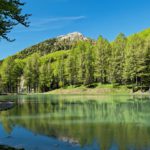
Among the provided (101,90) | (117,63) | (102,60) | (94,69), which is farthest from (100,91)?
(94,69)

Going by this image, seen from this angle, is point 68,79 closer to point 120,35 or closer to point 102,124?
point 120,35

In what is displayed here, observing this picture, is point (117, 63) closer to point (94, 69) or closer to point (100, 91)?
point (100, 91)

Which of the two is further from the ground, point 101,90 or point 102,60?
point 102,60

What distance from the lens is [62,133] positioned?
2442 centimetres

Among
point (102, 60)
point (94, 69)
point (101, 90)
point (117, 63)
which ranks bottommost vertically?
point (101, 90)

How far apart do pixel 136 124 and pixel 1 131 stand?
12027 mm

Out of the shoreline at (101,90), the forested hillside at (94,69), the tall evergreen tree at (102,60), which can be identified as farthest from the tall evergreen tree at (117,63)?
the tall evergreen tree at (102,60)

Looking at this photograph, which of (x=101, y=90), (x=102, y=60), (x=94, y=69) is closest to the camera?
(x=101, y=90)

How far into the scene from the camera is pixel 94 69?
121625mm

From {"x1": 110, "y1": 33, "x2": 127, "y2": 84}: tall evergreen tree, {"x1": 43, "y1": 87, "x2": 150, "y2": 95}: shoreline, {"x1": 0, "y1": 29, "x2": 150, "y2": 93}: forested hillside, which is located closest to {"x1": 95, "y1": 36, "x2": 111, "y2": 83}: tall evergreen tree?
{"x1": 0, "y1": 29, "x2": 150, "y2": 93}: forested hillside

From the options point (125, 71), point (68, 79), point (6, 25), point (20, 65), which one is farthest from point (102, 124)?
point (20, 65)

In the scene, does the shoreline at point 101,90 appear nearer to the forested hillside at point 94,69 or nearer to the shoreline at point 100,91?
the shoreline at point 100,91

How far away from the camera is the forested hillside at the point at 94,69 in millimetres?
97562

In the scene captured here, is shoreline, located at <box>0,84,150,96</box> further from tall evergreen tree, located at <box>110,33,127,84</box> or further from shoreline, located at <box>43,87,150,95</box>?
tall evergreen tree, located at <box>110,33,127,84</box>
